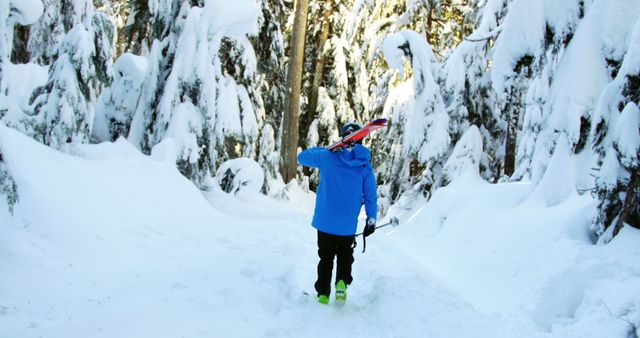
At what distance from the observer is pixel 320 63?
21062 millimetres

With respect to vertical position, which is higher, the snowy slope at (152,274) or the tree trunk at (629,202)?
the tree trunk at (629,202)

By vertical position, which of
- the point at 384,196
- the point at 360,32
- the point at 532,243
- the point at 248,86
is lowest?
the point at 384,196

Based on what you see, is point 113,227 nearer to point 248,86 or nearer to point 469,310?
point 469,310

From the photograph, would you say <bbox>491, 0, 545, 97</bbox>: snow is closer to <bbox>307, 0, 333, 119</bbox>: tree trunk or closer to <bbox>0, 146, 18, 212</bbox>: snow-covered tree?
<bbox>0, 146, 18, 212</bbox>: snow-covered tree

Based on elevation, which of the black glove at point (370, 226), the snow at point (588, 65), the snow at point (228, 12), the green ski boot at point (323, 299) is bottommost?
the green ski boot at point (323, 299)

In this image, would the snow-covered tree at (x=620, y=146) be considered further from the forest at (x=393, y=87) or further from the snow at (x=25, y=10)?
the snow at (x=25, y=10)

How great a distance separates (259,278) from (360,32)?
52.8ft

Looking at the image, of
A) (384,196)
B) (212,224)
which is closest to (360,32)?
(384,196)

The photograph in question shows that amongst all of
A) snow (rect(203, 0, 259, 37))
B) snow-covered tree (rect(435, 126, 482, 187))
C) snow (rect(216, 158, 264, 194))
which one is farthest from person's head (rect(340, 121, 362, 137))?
snow-covered tree (rect(435, 126, 482, 187))

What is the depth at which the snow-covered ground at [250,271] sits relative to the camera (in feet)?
12.8

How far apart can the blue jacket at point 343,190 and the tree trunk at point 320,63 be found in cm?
1623

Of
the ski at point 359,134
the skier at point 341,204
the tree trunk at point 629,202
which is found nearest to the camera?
the tree trunk at point 629,202

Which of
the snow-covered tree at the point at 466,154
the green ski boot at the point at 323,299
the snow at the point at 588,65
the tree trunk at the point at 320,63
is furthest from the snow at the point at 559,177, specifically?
the tree trunk at the point at 320,63

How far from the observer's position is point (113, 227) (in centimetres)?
590
